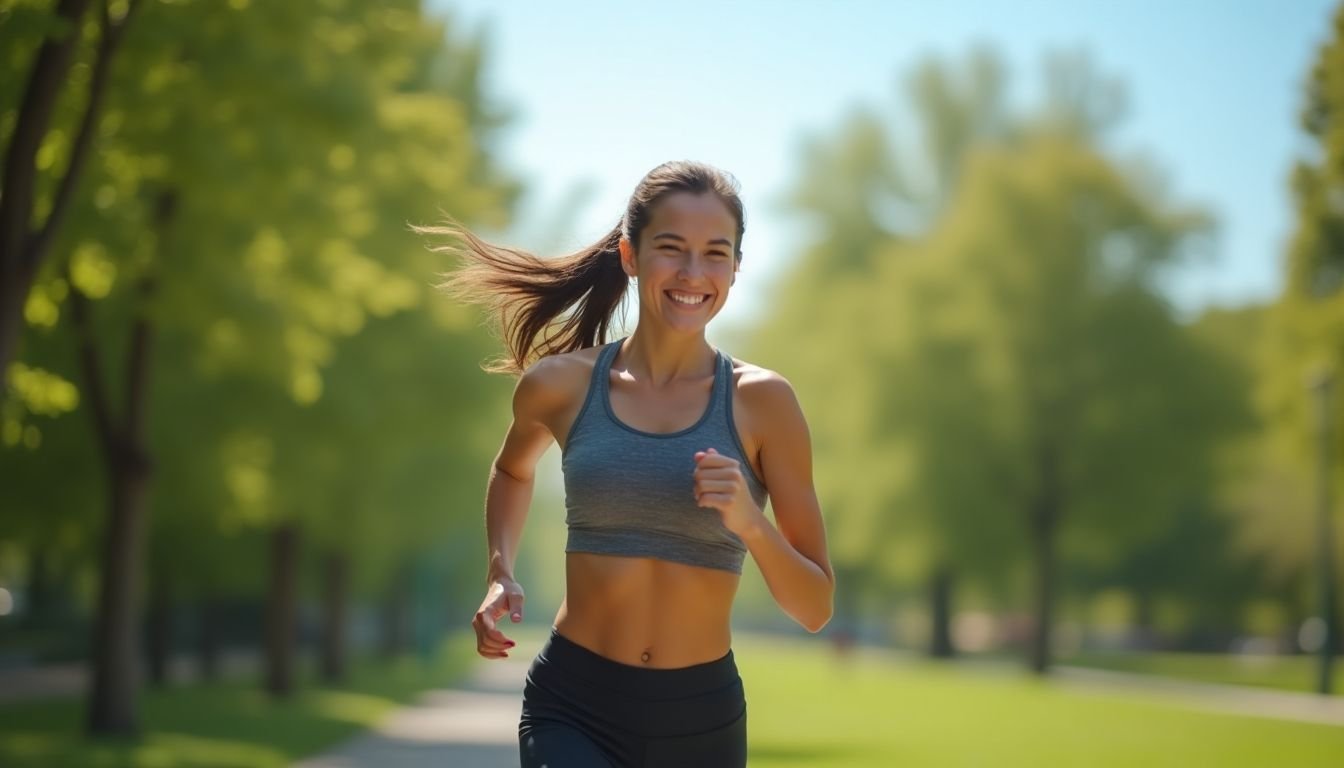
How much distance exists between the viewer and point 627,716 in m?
4.72

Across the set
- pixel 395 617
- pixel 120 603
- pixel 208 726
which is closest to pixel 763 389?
pixel 120 603

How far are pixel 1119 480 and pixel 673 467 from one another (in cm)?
4654

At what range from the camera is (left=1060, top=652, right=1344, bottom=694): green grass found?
48.0 metres

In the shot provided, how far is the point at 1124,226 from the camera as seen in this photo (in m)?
48.8

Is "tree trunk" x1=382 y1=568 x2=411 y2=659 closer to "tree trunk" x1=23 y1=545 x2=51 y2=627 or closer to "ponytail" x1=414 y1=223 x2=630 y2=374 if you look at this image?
"tree trunk" x1=23 y1=545 x2=51 y2=627

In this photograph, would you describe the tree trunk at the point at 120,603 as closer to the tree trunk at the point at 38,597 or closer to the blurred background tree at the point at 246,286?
the blurred background tree at the point at 246,286

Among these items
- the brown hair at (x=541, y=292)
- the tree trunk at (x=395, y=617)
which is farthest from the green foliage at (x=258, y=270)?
the tree trunk at (x=395, y=617)

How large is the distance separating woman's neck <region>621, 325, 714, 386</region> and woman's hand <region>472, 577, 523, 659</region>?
0.61m

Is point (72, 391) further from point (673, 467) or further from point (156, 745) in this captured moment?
point (673, 467)

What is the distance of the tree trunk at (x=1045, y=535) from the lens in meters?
50.4

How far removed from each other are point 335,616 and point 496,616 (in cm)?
3868

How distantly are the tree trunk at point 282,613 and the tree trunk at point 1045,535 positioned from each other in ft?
73.6

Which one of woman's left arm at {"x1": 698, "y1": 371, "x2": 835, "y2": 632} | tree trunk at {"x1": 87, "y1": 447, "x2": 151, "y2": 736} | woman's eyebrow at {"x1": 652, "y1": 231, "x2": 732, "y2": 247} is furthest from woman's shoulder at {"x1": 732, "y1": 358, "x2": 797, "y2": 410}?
tree trunk at {"x1": 87, "y1": 447, "x2": 151, "y2": 736}

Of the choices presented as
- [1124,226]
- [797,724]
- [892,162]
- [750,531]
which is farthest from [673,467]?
[892,162]
